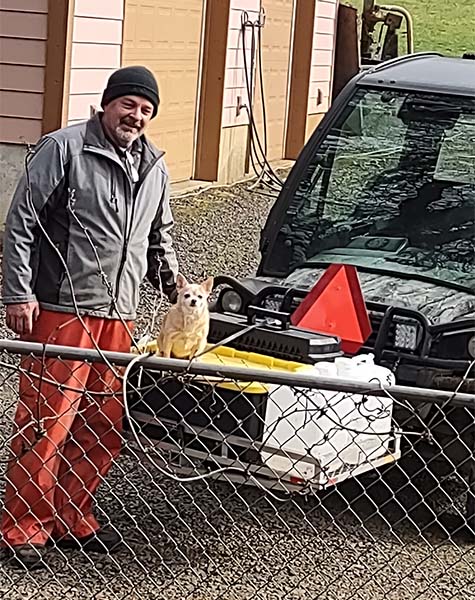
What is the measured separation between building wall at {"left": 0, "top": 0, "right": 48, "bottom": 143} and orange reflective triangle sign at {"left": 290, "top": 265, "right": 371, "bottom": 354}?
570cm

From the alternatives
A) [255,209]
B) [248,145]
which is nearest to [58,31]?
[255,209]

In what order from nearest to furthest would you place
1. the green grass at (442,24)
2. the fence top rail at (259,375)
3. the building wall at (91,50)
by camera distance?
the fence top rail at (259,375) < the building wall at (91,50) < the green grass at (442,24)

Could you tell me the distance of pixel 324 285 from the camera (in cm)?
495

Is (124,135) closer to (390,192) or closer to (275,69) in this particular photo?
(390,192)

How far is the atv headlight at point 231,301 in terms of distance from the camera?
5.33 metres

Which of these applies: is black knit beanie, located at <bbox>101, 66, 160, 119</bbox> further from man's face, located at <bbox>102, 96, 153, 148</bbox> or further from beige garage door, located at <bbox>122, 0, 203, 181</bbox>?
beige garage door, located at <bbox>122, 0, 203, 181</bbox>

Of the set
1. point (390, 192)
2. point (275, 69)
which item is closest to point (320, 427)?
point (390, 192)

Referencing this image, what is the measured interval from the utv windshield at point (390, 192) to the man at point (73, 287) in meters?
1.18

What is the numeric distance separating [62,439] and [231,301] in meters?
1.08

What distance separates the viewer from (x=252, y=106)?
15.2 m

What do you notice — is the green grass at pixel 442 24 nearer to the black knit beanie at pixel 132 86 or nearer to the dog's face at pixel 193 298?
the black knit beanie at pixel 132 86

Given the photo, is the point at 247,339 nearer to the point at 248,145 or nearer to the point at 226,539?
the point at 226,539

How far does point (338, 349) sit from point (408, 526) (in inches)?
39.9

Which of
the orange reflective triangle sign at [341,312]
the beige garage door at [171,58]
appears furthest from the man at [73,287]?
the beige garage door at [171,58]
